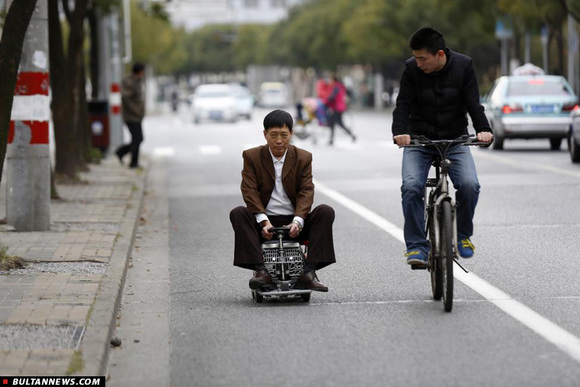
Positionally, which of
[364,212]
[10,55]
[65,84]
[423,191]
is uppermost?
[10,55]

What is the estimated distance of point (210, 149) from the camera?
3400 cm

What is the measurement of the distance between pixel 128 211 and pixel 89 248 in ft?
12.7

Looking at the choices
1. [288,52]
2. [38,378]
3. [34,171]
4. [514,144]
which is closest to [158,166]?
[514,144]

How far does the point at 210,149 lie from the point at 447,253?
1019 inches

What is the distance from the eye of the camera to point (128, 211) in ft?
51.2

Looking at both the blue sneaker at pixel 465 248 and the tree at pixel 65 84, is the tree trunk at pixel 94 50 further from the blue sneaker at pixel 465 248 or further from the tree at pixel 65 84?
the blue sneaker at pixel 465 248

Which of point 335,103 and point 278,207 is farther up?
point 278,207

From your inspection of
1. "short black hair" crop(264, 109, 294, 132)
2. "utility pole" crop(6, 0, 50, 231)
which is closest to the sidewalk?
"utility pole" crop(6, 0, 50, 231)

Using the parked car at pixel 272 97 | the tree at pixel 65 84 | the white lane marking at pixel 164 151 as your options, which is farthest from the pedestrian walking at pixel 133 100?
the parked car at pixel 272 97

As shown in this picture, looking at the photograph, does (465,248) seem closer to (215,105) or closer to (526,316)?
(526,316)

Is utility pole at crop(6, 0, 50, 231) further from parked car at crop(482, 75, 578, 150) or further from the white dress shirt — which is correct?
parked car at crop(482, 75, 578, 150)

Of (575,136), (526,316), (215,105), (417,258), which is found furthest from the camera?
(215,105)

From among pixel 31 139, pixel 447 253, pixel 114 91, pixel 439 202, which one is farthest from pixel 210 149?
pixel 447 253

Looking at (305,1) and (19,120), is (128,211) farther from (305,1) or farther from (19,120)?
(305,1)
